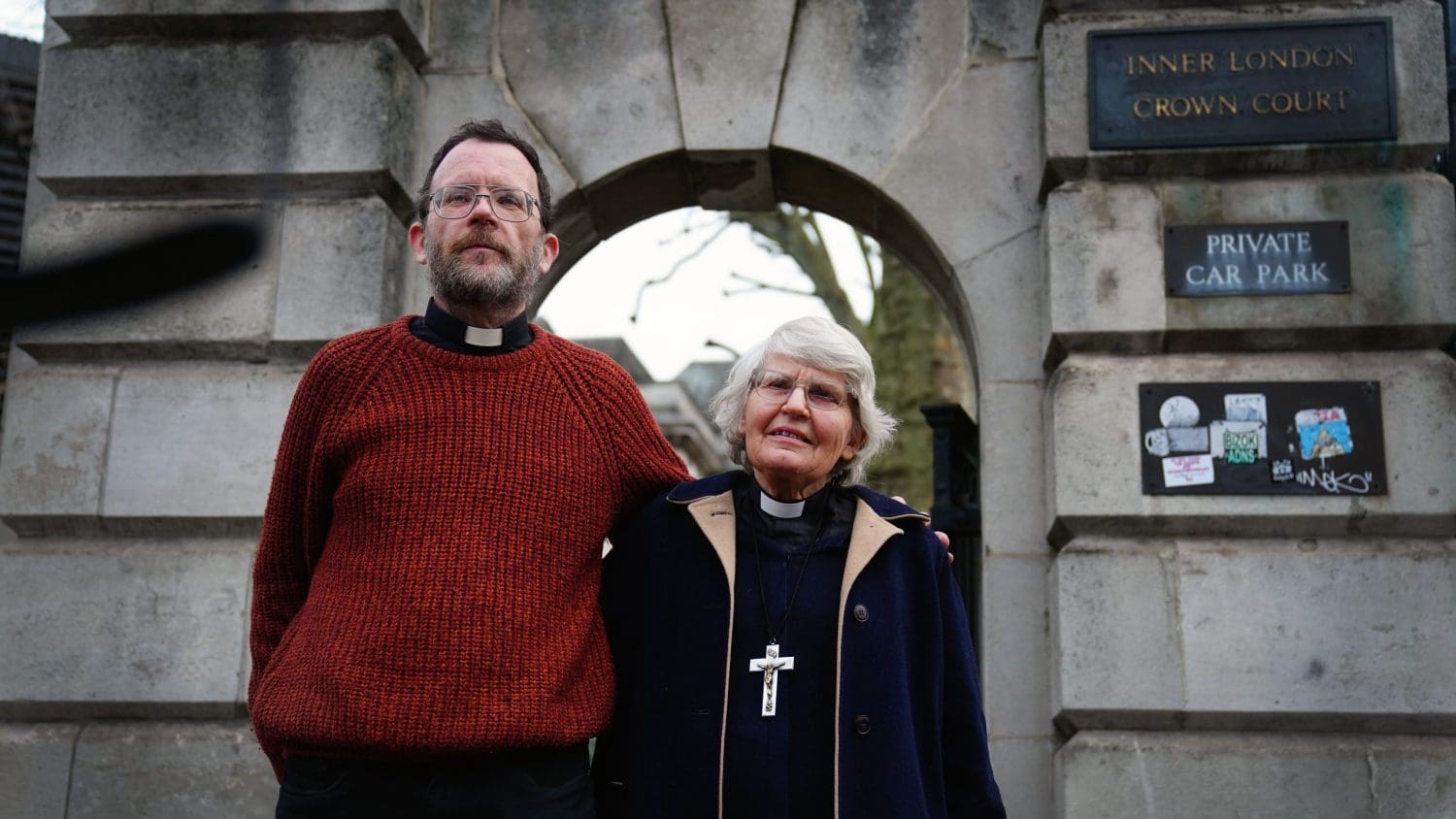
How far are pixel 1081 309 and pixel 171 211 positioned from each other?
3.10 m

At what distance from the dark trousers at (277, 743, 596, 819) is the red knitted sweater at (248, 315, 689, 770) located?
1.7 inches

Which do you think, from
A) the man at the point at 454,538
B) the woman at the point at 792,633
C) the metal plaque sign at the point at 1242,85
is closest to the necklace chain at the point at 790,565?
the woman at the point at 792,633

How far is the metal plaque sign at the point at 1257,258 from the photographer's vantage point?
190 inches

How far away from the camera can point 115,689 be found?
15.9 ft

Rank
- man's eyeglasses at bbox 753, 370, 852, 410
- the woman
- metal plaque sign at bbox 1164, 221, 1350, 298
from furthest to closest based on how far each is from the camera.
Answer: metal plaque sign at bbox 1164, 221, 1350, 298, man's eyeglasses at bbox 753, 370, 852, 410, the woman

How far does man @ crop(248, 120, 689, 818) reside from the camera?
2.69 meters

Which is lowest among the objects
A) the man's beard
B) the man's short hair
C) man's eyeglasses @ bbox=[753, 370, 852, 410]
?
man's eyeglasses @ bbox=[753, 370, 852, 410]

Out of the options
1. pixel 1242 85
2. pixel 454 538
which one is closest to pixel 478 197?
pixel 454 538

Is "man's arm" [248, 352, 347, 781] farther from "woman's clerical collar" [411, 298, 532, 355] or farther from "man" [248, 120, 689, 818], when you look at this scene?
"woman's clerical collar" [411, 298, 532, 355]

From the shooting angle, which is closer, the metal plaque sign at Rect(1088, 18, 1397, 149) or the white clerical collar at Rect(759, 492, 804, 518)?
the white clerical collar at Rect(759, 492, 804, 518)

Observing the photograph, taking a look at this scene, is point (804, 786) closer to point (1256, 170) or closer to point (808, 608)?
point (808, 608)

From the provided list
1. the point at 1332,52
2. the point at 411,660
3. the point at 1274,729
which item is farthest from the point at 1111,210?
the point at 411,660

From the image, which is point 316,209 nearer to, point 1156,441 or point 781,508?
point 781,508

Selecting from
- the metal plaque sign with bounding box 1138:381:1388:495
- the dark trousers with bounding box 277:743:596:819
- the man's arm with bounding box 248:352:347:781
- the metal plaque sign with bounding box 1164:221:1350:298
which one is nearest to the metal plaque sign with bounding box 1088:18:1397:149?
the metal plaque sign with bounding box 1164:221:1350:298
